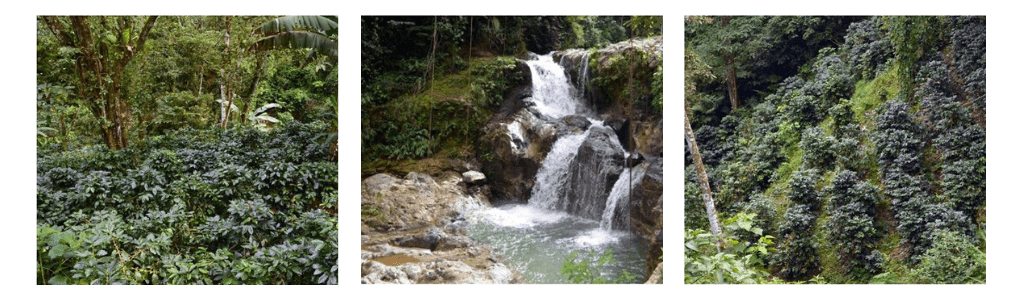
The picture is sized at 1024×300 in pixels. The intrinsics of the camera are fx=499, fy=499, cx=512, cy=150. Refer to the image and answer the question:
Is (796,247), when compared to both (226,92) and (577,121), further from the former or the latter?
(226,92)

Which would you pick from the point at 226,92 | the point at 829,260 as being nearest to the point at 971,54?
the point at 829,260

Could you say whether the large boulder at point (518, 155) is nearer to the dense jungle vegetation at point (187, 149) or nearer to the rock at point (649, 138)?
the rock at point (649, 138)

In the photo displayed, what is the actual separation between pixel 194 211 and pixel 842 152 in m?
4.26

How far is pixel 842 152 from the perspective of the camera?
3336 mm

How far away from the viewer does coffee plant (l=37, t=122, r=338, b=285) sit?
2.98 meters

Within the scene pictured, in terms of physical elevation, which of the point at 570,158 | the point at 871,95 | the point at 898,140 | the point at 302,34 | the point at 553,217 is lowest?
the point at 553,217

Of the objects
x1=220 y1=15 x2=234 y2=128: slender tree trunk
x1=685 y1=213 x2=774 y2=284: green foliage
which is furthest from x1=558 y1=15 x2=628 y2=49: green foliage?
x1=220 y1=15 x2=234 y2=128: slender tree trunk

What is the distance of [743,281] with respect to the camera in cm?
312

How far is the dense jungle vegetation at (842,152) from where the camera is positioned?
318 cm

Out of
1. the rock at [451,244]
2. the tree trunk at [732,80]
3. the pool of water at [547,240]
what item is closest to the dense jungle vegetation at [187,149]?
the rock at [451,244]

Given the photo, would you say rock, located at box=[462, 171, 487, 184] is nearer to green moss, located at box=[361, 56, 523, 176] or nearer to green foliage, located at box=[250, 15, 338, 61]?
green moss, located at box=[361, 56, 523, 176]

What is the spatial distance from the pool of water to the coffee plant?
3.26 feet
